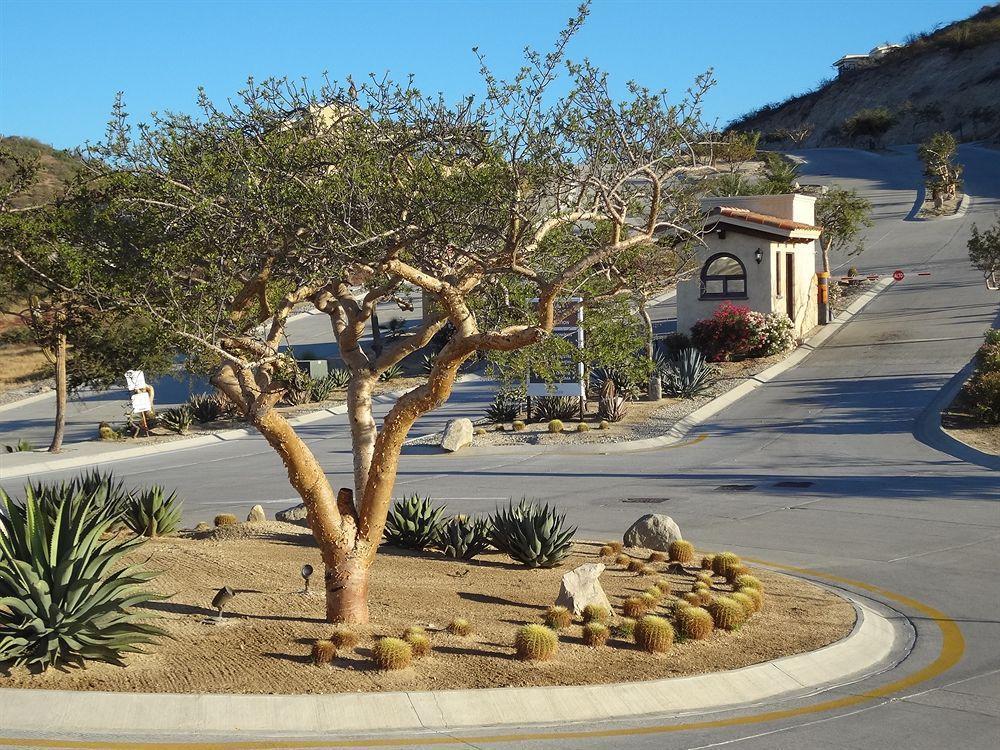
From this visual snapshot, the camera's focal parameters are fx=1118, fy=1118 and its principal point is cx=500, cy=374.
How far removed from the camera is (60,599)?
25.7ft

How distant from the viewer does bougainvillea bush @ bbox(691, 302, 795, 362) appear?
35.2 metres

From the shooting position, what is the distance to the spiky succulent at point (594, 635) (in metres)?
8.99

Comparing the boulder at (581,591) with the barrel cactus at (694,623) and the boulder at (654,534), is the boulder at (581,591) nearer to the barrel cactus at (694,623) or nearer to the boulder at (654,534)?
the barrel cactus at (694,623)

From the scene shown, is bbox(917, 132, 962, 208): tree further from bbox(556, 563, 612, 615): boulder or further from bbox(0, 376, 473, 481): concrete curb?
bbox(556, 563, 612, 615): boulder

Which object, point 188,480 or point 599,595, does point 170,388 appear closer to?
point 188,480

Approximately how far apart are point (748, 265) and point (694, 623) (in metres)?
28.2

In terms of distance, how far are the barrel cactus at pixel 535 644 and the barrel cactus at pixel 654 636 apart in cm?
81

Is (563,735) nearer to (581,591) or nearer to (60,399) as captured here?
(581,591)

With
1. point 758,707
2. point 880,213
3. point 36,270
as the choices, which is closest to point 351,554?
point 758,707

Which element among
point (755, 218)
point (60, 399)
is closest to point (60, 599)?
point (60, 399)

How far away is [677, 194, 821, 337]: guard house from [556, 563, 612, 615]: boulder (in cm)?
2587

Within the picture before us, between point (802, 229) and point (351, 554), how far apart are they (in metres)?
31.1

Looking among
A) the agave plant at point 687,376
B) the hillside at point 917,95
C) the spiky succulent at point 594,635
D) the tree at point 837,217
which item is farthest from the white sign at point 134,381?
the hillside at point 917,95

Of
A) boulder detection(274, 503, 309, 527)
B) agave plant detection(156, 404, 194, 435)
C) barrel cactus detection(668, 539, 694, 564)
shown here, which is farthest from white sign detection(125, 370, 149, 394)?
barrel cactus detection(668, 539, 694, 564)
